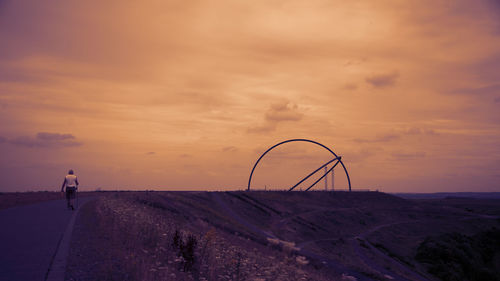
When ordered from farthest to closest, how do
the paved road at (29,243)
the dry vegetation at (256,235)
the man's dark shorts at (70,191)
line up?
the man's dark shorts at (70,191) → the dry vegetation at (256,235) → the paved road at (29,243)

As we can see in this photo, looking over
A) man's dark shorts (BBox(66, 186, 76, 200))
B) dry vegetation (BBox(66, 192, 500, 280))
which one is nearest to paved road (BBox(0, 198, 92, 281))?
dry vegetation (BBox(66, 192, 500, 280))

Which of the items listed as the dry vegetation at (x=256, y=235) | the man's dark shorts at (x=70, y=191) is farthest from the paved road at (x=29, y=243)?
the man's dark shorts at (x=70, y=191)

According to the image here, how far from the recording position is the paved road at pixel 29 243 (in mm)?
9930

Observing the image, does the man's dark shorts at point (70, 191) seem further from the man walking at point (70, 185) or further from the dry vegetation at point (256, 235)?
the dry vegetation at point (256, 235)

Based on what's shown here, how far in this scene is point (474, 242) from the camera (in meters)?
67.3

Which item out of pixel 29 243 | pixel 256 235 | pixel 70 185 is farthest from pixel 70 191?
pixel 256 235

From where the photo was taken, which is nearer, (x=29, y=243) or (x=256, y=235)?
(x=29, y=243)

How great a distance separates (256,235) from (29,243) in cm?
2629

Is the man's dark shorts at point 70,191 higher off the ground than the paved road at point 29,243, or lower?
higher

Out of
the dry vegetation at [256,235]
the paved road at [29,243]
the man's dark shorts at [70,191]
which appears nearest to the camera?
the paved road at [29,243]

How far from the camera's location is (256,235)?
1500 inches

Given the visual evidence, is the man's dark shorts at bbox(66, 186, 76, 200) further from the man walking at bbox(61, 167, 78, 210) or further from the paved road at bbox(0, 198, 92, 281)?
the paved road at bbox(0, 198, 92, 281)

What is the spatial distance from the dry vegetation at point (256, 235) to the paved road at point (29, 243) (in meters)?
0.72

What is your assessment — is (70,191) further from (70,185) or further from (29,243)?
(29,243)
